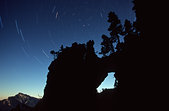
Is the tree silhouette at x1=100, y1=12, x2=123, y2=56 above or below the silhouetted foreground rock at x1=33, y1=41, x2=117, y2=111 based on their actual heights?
above

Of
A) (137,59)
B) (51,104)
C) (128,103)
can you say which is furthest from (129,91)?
(51,104)

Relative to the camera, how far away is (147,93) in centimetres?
1317

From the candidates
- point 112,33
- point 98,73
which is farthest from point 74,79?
point 112,33

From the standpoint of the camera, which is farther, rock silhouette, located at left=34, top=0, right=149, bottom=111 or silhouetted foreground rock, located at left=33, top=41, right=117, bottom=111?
silhouetted foreground rock, located at left=33, top=41, right=117, bottom=111

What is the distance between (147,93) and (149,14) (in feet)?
41.5

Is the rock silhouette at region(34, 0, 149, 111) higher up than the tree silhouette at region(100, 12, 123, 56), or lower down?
lower down

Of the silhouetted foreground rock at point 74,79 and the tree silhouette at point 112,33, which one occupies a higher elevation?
the tree silhouette at point 112,33

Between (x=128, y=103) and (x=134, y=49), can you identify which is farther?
(x=134, y=49)

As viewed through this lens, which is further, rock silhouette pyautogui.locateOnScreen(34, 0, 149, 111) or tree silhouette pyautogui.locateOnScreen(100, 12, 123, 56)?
tree silhouette pyautogui.locateOnScreen(100, 12, 123, 56)

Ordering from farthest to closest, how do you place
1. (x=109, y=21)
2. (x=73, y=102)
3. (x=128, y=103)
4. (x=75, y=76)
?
(x=109, y=21) → (x=75, y=76) → (x=73, y=102) → (x=128, y=103)

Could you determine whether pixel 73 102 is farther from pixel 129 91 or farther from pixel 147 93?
pixel 147 93

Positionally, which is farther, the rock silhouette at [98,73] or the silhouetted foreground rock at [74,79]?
the silhouetted foreground rock at [74,79]

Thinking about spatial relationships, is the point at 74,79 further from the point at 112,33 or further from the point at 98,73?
the point at 112,33

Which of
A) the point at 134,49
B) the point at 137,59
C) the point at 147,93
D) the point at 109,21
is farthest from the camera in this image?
the point at 109,21
